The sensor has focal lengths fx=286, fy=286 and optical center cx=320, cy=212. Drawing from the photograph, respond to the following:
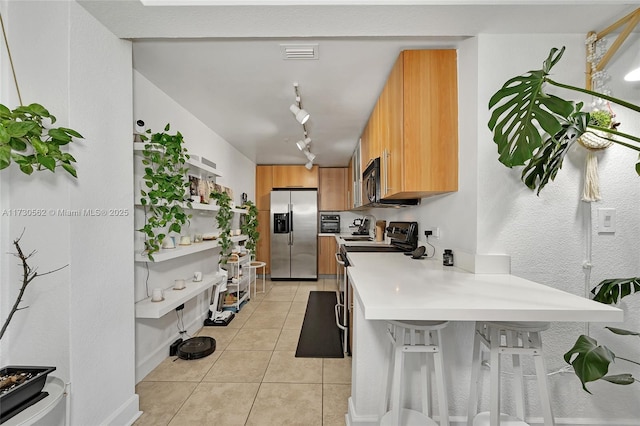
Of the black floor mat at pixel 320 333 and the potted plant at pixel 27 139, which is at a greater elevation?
the potted plant at pixel 27 139

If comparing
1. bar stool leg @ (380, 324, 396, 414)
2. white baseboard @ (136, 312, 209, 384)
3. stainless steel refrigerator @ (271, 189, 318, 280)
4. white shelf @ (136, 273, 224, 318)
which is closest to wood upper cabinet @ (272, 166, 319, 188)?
stainless steel refrigerator @ (271, 189, 318, 280)

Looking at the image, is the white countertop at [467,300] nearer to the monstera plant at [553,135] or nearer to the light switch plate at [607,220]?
the monstera plant at [553,135]

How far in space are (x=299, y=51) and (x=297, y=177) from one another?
3.92 metres

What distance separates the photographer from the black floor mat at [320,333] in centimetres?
263

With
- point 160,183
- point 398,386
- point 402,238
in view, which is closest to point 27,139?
point 160,183

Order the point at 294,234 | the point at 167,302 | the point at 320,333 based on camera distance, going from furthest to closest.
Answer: the point at 294,234
the point at 320,333
the point at 167,302

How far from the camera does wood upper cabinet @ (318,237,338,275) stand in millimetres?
5770

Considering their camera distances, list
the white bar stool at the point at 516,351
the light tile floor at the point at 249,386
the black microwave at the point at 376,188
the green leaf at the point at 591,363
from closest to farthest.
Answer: the green leaf at the point at 591,363 < the white bar stool at the point at 516,351 < the light tile floor at the point at 249,386 < the black microwave at the point at 376,188

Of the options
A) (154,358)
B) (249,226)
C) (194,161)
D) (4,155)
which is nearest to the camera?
(4,155)

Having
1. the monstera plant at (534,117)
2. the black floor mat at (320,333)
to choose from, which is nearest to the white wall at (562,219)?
the monstera plant at (534,117)

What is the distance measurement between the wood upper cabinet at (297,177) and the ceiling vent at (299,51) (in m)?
3.82

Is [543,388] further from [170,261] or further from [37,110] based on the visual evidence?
[170,261]

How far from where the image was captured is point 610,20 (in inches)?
58.6

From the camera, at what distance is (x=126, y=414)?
1.68m
